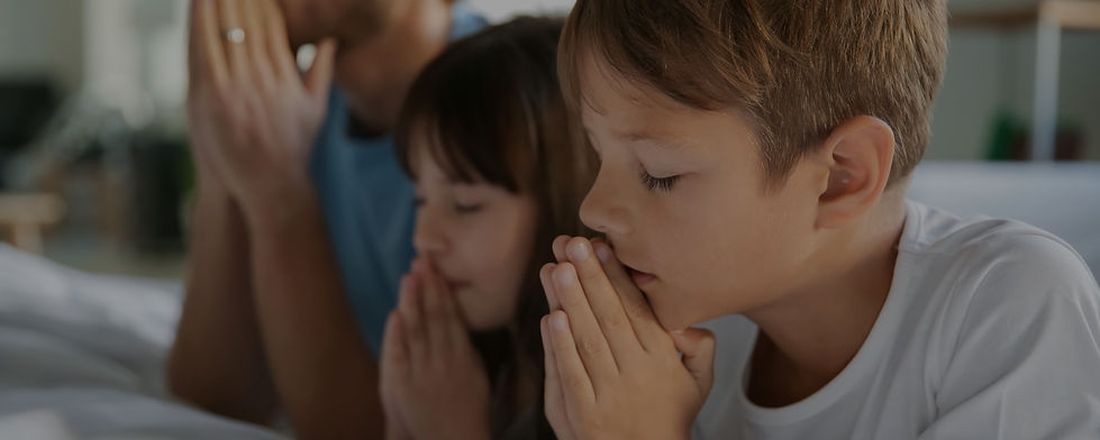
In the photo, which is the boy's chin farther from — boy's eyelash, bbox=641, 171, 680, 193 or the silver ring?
the silver ring

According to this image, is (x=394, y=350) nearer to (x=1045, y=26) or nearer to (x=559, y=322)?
(x=559, y=322)

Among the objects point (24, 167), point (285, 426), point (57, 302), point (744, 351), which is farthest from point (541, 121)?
point (24, 167)

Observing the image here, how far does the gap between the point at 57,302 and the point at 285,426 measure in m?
0.34

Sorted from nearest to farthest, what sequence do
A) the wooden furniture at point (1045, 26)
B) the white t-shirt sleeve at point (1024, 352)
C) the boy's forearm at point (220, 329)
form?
the white t-shirt sleeve at point (1024, 352) → the boy's forearm at point (220, 329) → the wooden furniture at point (1045, 26)

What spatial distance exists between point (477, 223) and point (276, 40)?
0.34m

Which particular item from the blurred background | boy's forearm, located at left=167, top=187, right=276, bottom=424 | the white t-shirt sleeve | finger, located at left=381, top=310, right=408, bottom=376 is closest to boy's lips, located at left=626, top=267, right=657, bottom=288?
the white t-shirt sleeve

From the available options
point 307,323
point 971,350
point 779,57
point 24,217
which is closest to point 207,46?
point 307,323

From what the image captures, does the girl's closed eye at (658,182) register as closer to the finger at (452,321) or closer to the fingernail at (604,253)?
the fingernail at (604,253)

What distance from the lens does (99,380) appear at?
1.24 metres

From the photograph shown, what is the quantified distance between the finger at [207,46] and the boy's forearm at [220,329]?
0.25 metres

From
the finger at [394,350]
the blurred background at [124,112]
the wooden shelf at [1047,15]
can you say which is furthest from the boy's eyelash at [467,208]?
the blurred background at [124,112]

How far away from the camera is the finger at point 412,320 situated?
42.6 inches

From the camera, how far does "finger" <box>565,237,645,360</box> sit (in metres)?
0.84

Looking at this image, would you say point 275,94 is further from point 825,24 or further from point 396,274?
point 825,24
